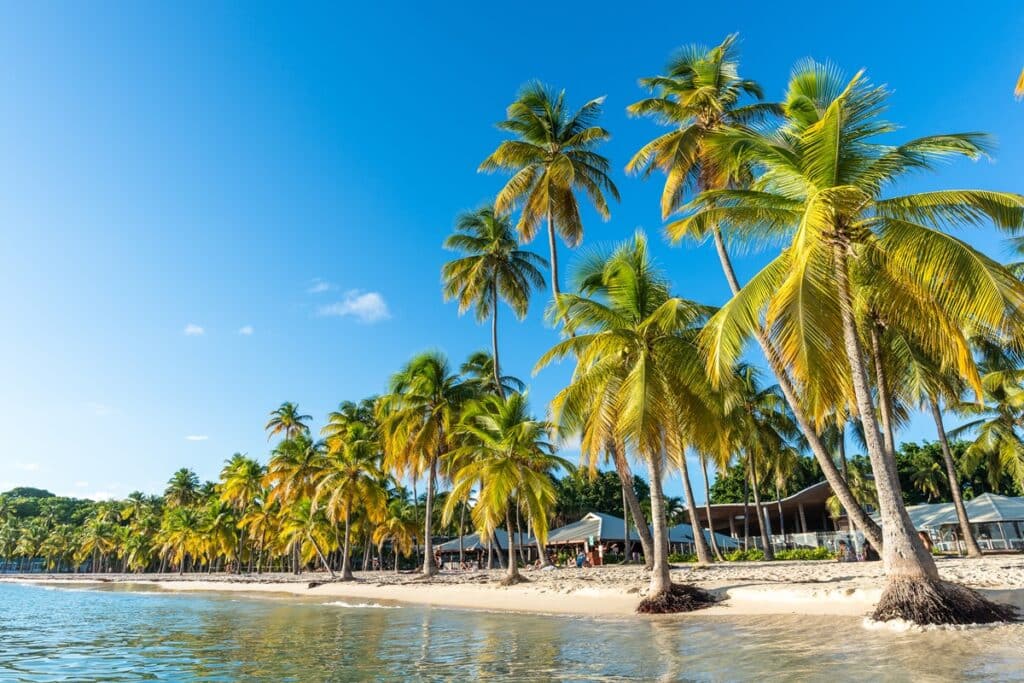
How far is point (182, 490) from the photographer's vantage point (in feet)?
234

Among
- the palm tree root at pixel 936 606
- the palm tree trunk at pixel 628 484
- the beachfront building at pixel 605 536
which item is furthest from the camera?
the beachfront building at pixel 605 536

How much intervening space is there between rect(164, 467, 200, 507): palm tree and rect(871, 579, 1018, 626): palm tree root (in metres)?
77.8

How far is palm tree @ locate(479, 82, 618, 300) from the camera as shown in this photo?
21.8 metres

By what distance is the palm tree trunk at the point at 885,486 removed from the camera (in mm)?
9062

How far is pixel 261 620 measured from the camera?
16.5 metres

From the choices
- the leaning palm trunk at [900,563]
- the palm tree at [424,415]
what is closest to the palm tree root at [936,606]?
the leaning palm trunk at [900,563]

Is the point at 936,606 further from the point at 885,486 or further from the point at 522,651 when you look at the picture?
the point at 522,651

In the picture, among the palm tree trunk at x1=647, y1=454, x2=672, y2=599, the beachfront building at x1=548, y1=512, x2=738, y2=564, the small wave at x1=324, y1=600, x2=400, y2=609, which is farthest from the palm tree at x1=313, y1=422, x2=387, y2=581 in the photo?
the palm tree trunk at x1=647, y1=454, x2=672, y2=599

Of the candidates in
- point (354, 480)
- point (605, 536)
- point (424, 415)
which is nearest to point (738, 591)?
point (424, 415)

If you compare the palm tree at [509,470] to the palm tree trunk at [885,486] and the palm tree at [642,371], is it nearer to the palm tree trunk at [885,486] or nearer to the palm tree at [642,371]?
the palm tree at [642,371]

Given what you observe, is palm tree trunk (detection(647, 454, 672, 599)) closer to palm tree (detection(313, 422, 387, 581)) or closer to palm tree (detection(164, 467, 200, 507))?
palm tree (detection(313, 422, 387, 581))

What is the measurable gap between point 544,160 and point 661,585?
15.3 m

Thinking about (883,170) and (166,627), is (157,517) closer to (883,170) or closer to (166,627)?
(166,627)

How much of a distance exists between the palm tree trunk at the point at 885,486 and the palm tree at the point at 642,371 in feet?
11.2
